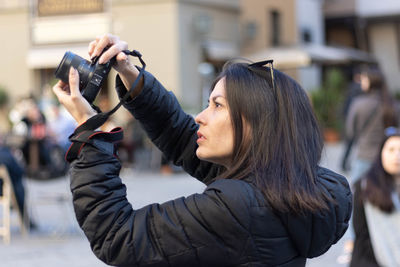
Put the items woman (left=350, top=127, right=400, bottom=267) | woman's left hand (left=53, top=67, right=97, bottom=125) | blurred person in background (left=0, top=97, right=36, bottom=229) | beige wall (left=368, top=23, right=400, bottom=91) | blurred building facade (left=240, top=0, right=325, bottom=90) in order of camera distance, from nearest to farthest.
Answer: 1. woman's left hand (left=53, top=67, right=97, bottom=125)
2. woman (left=350, top=127, right=400, bottom=267)
3. blurred person in background (left=0, top=97, right=36, bottom=229)
4. blurred building facade (left=240, top=0, right=325, bottom=90)
5. beige wall (left=368, top=23, right=400, bottom=91)

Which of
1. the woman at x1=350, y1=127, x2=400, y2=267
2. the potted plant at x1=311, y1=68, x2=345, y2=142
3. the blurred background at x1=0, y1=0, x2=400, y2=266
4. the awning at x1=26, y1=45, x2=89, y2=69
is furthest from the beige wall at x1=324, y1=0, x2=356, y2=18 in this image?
the woman at x1=350, y1=127, x2=400, y2=267

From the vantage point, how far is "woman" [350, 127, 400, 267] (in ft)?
13.2

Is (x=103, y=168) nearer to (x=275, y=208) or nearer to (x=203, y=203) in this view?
(x=203, y=203)

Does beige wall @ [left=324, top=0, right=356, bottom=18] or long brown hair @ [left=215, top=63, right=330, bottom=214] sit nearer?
long brown hair @ [left=215, top=63, right=330, bottom=214]

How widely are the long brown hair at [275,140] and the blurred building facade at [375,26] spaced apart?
2469 cm

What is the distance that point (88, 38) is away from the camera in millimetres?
19891

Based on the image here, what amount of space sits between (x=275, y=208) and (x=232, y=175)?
19 centimetres

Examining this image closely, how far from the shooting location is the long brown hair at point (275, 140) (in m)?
1.85

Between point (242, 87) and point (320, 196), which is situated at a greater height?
point (242, 87)

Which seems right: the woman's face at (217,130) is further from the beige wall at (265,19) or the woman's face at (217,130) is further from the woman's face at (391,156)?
the beige wall at (265,19)

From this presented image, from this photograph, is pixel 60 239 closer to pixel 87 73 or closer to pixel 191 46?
pixel 87 73

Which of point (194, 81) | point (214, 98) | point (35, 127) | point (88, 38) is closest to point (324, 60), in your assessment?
point (194, 81)

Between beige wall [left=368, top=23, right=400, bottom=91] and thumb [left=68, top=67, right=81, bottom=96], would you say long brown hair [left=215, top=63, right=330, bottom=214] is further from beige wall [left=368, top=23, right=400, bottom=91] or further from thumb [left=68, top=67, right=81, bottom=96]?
beige wall [left=368, top=23, right=400, bottom=91]

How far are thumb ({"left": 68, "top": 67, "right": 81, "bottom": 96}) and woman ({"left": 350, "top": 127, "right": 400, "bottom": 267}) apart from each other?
2615mm
